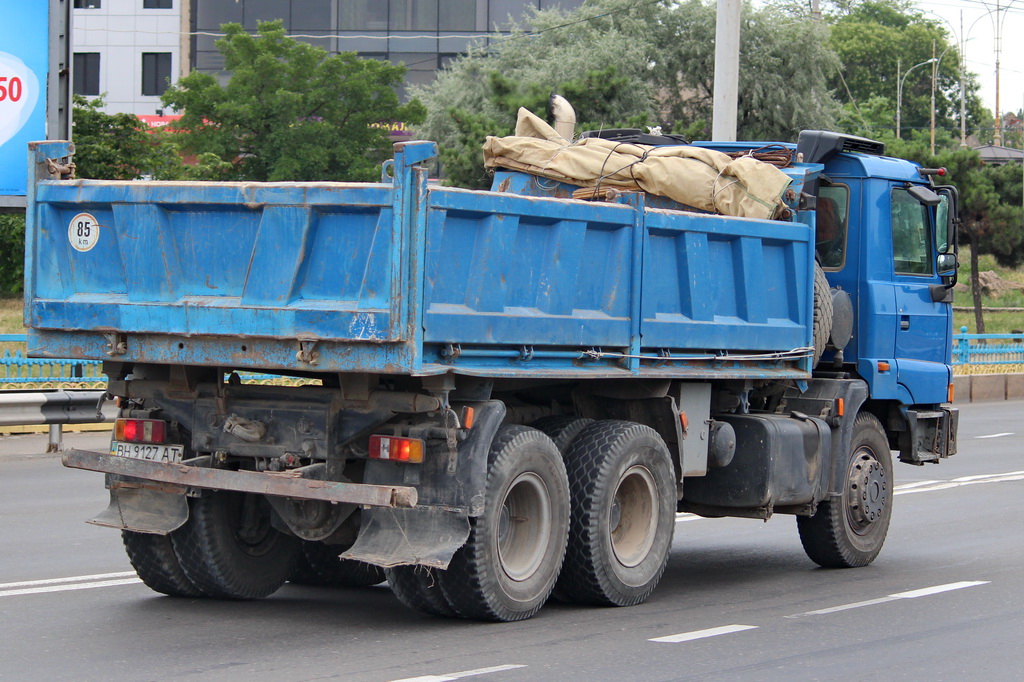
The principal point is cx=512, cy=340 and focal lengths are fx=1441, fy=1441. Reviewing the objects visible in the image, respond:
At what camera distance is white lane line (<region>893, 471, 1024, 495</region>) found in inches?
559

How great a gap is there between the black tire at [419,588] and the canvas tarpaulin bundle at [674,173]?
10.3 feet

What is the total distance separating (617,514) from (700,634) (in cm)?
110

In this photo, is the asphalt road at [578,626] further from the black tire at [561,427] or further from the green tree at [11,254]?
the green tree at [11,254]

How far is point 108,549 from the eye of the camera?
963 cm

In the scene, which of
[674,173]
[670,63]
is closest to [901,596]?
[674,173]

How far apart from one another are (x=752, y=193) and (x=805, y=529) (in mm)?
2408

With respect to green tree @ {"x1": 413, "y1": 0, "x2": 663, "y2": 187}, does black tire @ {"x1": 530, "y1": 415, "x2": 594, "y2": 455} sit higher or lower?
lower

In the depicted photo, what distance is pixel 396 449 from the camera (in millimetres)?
6820

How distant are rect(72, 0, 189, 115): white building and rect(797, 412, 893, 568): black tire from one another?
51844 mm

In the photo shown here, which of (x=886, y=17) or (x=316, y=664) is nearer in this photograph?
(x=316, y=664)

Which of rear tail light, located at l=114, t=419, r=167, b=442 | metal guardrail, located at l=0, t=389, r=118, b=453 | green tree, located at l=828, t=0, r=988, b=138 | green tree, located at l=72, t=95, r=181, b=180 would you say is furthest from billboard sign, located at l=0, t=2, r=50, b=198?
green tree, located at l=828, t=0, r=988, b=138

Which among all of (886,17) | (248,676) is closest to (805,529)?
(248,676)

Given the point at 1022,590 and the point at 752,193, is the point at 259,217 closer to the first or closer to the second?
the point at 752,193

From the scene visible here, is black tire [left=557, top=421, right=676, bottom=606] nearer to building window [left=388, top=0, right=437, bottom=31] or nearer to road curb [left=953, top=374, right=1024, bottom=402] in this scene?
road curb [left=953, top=374, right=1024, bottom=402]
